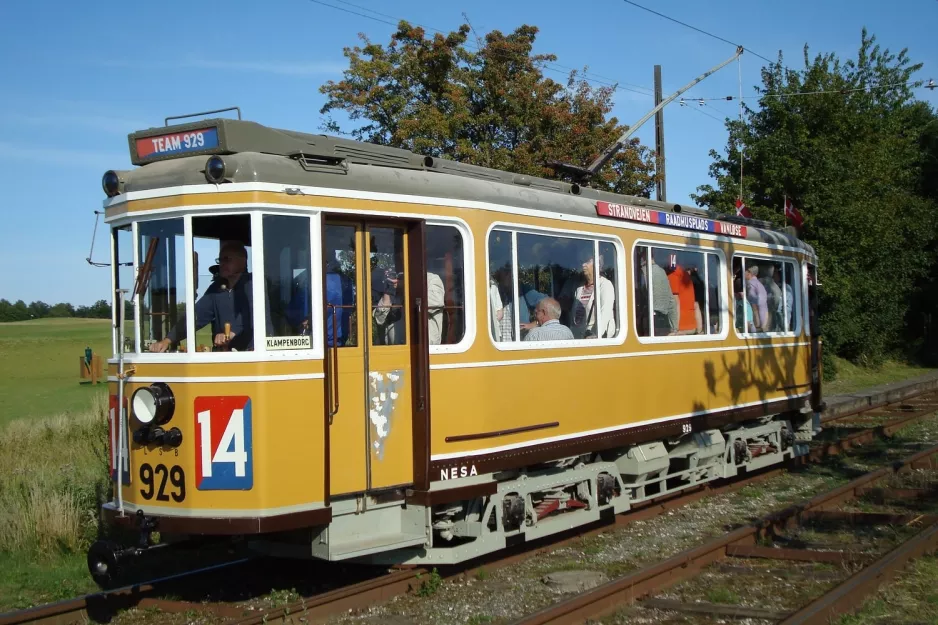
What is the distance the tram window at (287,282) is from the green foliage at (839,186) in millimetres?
19464

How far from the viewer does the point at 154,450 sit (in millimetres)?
5969

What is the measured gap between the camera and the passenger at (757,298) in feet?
36.0

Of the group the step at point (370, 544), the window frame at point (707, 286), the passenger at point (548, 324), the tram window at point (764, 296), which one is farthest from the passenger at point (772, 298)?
the step at point (370, 544)

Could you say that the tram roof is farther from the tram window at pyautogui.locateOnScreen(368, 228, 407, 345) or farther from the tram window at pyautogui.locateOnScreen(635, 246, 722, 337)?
the tram window at pyautogui.locateOnScreen(635, 246, 722, 337)

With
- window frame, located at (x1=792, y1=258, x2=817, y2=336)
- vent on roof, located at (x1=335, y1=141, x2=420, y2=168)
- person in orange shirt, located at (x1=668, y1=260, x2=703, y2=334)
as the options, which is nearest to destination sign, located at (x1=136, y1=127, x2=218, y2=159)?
vent on roof, located at (x1=335, y1=141, x2=420, y2=168)

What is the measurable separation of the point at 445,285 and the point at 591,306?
1.94 metres

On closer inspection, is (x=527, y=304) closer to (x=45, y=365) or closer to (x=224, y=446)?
(x=224, y=446)

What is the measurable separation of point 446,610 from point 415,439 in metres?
1.17

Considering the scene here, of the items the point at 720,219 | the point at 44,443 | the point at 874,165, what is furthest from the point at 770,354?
the point at 874,165

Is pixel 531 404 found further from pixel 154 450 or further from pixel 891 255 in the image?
pixel 891 255

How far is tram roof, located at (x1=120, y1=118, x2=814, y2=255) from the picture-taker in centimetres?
600

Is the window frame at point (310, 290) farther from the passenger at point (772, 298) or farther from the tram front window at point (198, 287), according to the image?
the passenger at point (772, 298)

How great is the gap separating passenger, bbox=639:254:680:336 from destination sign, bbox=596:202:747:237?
0.41 meters

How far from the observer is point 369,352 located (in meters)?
6.35
